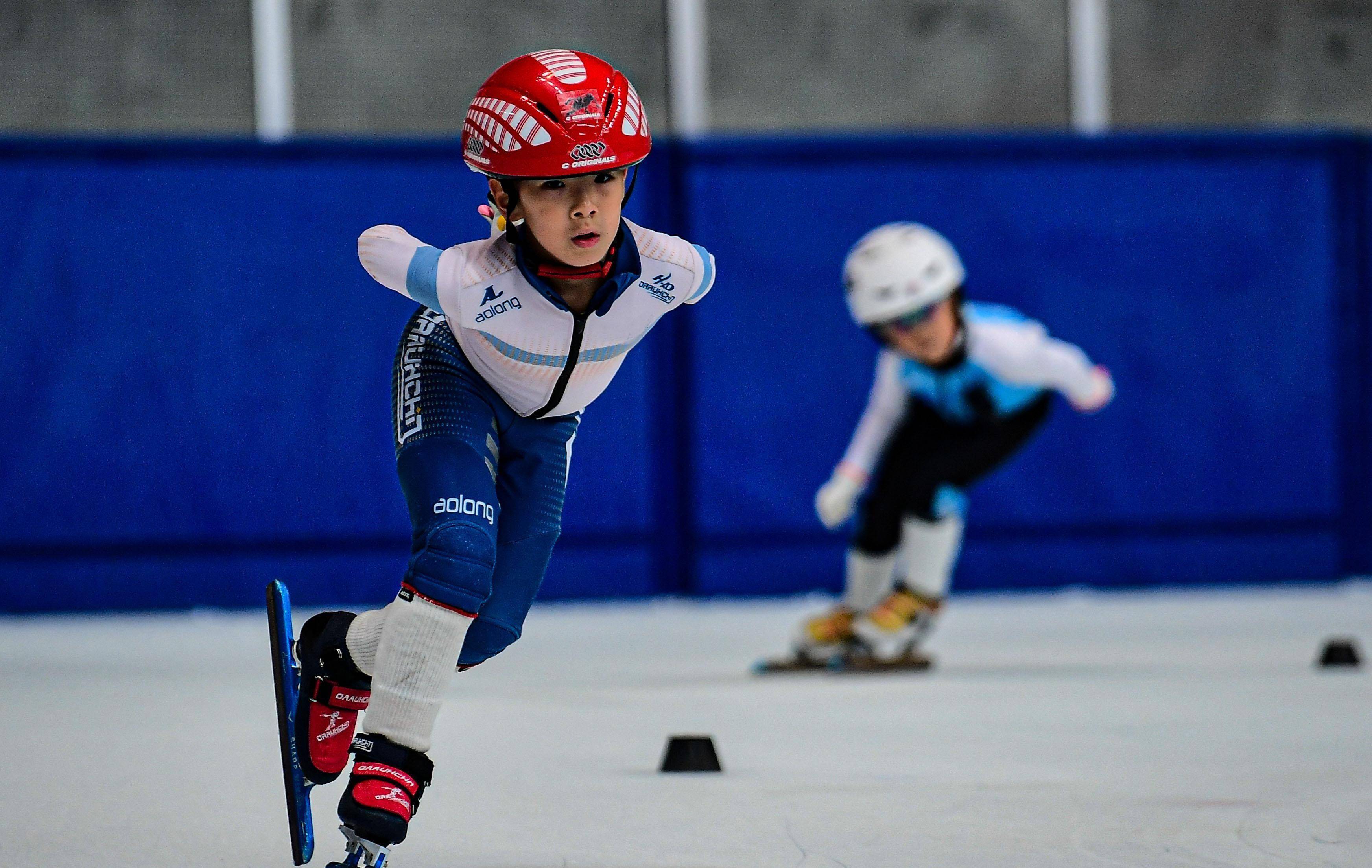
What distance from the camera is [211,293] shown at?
26.1 ft

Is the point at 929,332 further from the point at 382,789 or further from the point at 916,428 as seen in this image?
the point at 382,789

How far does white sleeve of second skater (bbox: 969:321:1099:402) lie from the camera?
5.86 meters

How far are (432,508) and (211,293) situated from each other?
551 cm

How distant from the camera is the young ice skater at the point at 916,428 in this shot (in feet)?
19.0

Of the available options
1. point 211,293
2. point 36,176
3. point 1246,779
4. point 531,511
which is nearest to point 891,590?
point 1246,779

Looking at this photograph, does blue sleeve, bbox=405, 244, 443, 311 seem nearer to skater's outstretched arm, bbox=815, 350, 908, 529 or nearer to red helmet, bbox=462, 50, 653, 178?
red helmet, bbox=462, 50, 653, 178

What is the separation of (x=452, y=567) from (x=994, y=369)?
3539 millimetres

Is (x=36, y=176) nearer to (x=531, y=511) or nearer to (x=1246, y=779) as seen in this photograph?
(x=531, y=511)

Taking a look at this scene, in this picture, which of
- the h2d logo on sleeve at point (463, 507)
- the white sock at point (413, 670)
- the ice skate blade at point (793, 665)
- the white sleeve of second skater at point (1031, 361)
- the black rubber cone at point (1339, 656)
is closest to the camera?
the white sock at point (413, 670)

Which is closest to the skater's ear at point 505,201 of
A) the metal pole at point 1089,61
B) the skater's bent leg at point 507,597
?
the skater's bent leg at point 507,597

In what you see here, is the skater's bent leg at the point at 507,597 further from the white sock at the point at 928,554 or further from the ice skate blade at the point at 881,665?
the white sock at the point at 928,554

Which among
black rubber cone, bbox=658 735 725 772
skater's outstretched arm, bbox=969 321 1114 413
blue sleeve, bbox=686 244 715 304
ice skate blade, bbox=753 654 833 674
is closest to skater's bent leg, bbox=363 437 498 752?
blue sleeve, bbox=686 244 715 304

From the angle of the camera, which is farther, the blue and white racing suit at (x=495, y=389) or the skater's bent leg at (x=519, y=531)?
the skater's bent leg at (x=519, y=531)

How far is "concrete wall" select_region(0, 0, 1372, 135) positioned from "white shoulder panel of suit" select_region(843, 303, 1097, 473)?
8.97 ft
